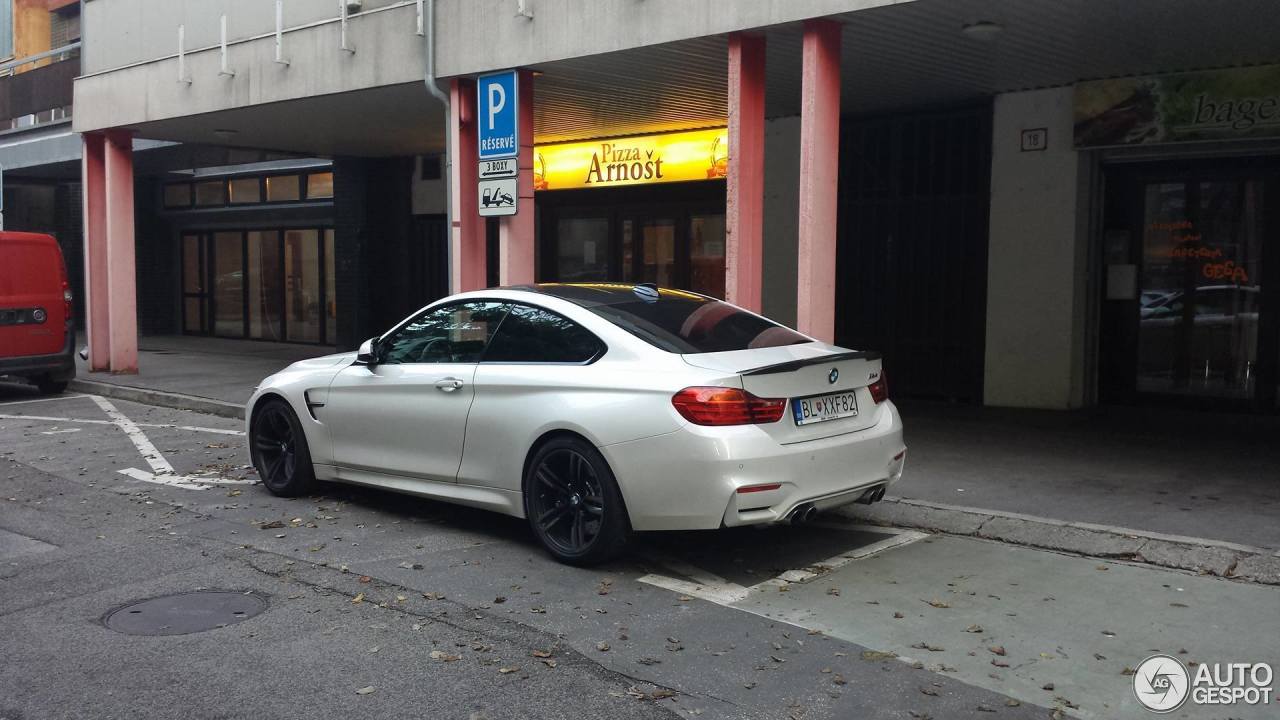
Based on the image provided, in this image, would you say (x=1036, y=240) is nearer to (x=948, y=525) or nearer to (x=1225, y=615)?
(x=948, y=525)

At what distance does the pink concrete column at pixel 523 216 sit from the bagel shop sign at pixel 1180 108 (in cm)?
540

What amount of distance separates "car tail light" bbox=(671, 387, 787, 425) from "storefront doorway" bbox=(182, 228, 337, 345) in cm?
1574

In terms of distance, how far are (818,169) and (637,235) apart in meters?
7.27

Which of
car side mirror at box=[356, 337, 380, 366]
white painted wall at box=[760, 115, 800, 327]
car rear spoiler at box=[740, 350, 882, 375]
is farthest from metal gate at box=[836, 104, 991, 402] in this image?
car side mirror at box=[356, 337, 380, 366]

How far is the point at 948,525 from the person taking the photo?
697 cm

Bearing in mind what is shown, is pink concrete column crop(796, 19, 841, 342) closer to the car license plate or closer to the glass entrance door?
the car license plate

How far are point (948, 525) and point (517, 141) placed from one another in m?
5.70

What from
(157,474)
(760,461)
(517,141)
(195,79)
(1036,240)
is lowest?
(157,474)

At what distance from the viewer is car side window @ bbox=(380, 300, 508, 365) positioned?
6910 millimetres

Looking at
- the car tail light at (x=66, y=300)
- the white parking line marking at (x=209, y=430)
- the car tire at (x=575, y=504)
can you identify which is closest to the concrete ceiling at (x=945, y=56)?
the car tire at (x=575, y=504)

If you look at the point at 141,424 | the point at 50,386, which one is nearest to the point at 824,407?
the point at 141,424

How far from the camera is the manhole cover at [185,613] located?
202 inches

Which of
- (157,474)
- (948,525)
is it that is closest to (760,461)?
(948,525)

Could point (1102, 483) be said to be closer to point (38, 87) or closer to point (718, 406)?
point (718, 406)
